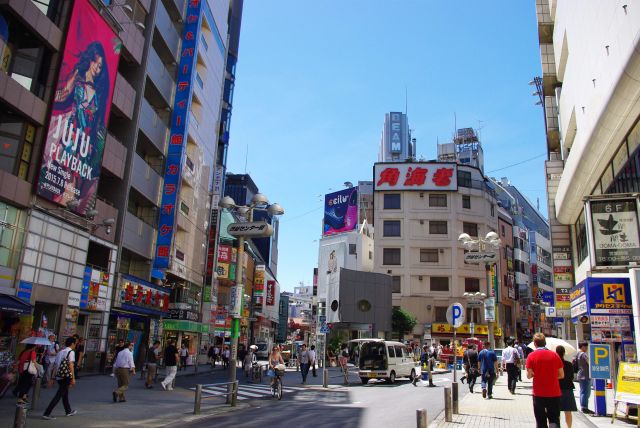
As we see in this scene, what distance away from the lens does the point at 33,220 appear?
68.3ft

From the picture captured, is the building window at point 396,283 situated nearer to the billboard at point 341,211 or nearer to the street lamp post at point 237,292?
the billboard at point 341,211

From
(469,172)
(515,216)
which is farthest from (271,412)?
(515,216)

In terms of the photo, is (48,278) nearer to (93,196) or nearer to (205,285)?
(93,196)

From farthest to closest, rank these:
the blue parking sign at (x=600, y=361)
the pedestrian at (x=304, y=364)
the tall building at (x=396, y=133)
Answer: the tall building at (x=396, y=133) < the pedestrian at (x=304, y=364) < the blue parking sign at (x=600, y=361)

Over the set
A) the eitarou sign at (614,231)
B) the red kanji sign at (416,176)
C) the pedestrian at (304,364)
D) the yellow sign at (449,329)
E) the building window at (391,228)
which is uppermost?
the red kanji sign at (416,176)

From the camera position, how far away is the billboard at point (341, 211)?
72.3m

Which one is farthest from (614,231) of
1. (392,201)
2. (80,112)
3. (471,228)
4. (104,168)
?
(471,228)

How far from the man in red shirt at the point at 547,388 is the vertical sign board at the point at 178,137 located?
28.8 meters

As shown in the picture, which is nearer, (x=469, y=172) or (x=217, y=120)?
(x=217, y=120)

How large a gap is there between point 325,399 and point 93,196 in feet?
49.1

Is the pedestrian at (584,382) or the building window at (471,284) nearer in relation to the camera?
the pedestrian at (584,382)

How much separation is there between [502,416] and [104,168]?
2299cm

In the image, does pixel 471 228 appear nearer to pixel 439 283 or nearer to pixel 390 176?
pixel 439 283

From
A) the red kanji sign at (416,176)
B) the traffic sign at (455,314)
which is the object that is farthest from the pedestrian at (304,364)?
the red kanji sign at (416,176)
